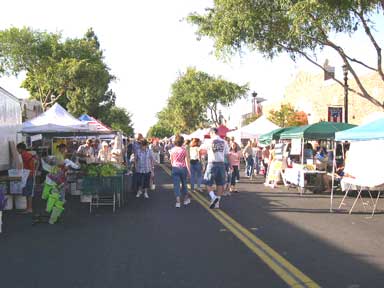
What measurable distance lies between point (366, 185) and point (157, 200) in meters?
5.91

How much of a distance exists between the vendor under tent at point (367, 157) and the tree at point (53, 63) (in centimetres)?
3001

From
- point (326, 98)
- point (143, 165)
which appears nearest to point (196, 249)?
point (143, 165)

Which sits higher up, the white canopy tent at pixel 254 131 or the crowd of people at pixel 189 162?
the white canopy tent at pixel 254 131

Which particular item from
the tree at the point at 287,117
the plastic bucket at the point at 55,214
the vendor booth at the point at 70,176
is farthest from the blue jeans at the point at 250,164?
the tree at the point at 287,117

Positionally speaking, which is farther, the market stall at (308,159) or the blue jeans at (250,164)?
the blue jeans at (250,164)

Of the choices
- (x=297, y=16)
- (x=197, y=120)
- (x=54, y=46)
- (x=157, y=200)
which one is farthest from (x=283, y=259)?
(x=197, y=120)

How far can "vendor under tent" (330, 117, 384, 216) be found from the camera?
1210cm

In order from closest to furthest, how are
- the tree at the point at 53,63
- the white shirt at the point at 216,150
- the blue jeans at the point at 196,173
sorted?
the white shirt at the point at 216,150, the blue jeans at the point at 196,173, the tree at the point at 53,63

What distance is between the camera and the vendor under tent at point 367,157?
12102 mm

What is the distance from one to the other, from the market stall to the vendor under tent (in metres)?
3.77

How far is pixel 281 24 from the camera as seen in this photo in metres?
17.5

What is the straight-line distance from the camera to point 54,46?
1634 inches

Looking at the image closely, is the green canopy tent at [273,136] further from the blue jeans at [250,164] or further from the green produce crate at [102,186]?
the green produce crate at [102,186]

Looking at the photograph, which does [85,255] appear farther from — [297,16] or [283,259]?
[297,16]
